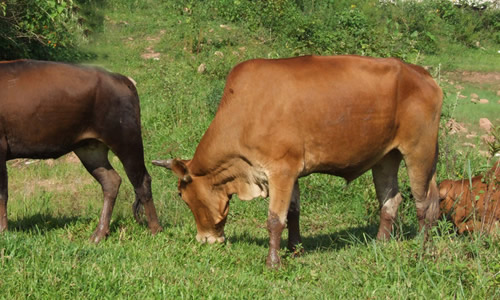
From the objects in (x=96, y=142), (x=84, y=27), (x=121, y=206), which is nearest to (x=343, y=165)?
(x=96, y=142)

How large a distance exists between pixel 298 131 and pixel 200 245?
1.47 metres

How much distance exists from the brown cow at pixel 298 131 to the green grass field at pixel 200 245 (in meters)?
0.50

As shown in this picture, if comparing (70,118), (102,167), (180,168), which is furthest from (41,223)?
(180,168)

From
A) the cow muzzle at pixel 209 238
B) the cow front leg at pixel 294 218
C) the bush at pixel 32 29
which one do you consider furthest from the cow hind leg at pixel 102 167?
the bush at pixel 32 29

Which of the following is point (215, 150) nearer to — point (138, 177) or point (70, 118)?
point (138, 177)

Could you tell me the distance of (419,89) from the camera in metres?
6.27

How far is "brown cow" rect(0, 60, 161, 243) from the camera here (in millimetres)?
6219

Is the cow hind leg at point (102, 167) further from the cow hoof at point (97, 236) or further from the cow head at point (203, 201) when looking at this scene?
the cow head at point (203, 201)

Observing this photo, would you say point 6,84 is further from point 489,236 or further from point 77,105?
point 489,236

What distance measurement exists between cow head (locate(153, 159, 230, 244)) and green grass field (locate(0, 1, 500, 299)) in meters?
0.17

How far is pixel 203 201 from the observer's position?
640 centimetres

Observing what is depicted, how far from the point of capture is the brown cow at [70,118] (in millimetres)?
6219

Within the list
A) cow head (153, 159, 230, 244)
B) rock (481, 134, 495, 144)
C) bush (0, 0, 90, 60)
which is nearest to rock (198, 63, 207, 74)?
bush (0, 0, 90, 60)

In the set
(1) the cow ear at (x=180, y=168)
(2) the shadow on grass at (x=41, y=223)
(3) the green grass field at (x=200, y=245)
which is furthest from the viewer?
(2) the shadow on grass at (x=41, y=223)
